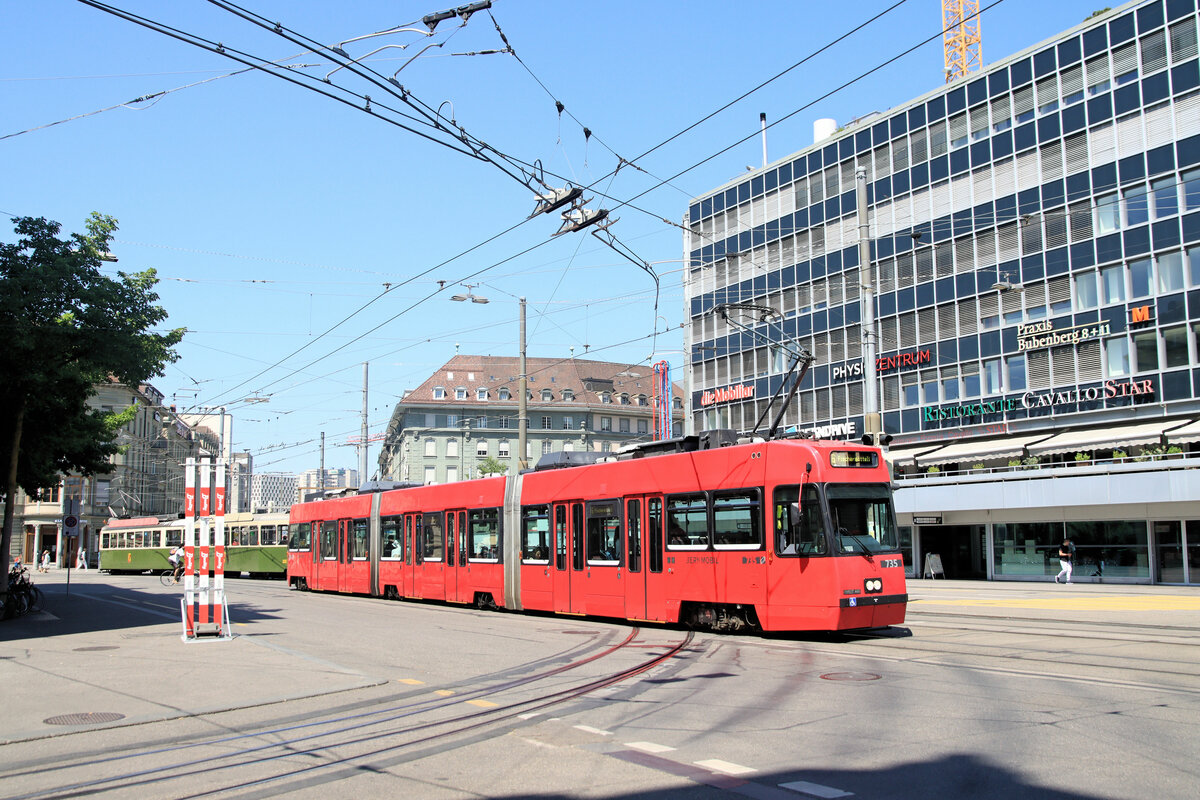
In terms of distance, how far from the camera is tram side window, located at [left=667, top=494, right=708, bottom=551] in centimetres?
1590

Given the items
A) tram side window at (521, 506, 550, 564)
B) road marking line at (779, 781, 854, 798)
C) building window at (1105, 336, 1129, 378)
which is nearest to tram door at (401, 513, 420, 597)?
tram side window at (521, 506, 550, 564)

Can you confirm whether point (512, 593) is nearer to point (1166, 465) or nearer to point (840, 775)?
point (840, 775)

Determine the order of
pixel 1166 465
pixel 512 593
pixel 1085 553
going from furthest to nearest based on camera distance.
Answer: pixel 1085 553, pixel 1166 465, pixel 512 593

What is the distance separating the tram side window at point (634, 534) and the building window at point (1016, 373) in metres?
25.3

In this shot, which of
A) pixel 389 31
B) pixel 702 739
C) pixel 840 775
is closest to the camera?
pixel 840 775

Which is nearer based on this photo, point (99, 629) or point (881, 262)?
point (99, 629)

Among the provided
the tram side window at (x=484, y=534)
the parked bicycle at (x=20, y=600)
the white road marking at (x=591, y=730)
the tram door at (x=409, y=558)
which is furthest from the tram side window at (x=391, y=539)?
the white road marking at (x=591, y=730)

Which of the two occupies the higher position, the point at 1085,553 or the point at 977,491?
the point at 977,491

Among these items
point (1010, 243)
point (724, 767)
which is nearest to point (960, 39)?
point (1010, 243)

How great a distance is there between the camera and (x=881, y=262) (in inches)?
1695

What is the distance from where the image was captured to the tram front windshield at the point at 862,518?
14180mm

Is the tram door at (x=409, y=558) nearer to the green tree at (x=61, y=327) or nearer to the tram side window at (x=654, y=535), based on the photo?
the green tree at (x=61, y=327)

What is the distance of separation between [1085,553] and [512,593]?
66.8ft

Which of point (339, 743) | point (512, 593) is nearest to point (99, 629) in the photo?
point (512, 593)
